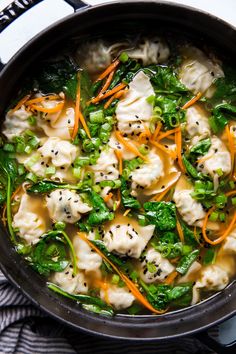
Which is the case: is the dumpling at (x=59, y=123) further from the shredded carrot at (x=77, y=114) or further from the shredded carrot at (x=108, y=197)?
the shredded carrot at (x=108, y=197)

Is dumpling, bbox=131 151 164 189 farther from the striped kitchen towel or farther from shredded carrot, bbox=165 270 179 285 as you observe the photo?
the striped kitchen towel

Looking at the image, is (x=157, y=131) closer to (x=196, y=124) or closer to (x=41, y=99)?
(x=196, y=124)

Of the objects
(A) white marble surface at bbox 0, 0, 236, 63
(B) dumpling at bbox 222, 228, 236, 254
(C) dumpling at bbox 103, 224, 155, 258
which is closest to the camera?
(C) dumpling at bbox 103, 224, 155, 258

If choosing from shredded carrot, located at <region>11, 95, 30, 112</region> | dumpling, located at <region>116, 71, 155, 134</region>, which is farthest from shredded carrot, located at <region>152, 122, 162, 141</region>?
A: shredded carrot, located at <region>11, 95, 30, 112</region>

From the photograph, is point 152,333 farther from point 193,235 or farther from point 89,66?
point 89,66

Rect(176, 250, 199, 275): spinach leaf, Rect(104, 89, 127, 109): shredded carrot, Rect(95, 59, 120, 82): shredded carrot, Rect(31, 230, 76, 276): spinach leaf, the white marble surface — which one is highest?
the white marble surface

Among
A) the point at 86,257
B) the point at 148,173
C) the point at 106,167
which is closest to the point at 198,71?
the point at 148,173
